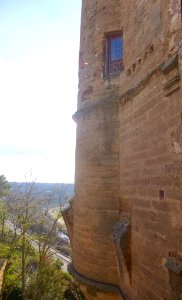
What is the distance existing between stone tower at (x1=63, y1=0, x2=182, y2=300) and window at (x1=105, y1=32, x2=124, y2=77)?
0.02 meters

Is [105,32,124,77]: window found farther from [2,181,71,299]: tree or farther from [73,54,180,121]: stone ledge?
[2,181,71,299]: tree

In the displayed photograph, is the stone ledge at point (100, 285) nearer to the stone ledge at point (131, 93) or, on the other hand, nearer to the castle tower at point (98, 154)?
the castle tower at point (98, 154)

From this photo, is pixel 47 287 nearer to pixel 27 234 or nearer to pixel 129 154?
pixel 27 234

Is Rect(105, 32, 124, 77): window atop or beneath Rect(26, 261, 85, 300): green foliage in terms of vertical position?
atop

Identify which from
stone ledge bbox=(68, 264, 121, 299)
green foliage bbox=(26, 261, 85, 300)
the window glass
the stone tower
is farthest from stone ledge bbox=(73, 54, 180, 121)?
green foliage bbox=(26, 261, 85, 300)

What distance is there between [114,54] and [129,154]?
2.87 meters

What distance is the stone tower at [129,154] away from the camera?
155 inches

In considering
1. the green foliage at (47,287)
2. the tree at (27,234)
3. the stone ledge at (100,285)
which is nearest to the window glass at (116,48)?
the stone ledge at (100,285)

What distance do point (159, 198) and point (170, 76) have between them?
1.73 meters

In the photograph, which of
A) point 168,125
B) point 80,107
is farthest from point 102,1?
point 168,125

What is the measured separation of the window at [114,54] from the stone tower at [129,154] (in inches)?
1.0

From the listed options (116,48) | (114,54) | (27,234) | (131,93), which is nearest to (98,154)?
(131,93)

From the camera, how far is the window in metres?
6.90

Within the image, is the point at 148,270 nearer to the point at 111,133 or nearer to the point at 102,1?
the point at 111,133
